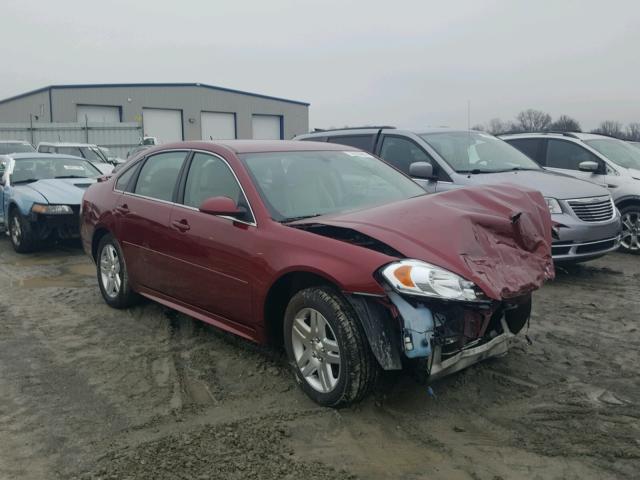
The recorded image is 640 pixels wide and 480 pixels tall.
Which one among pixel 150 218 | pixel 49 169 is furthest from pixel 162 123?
pixel 150 218

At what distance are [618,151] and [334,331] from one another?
7.87 meters

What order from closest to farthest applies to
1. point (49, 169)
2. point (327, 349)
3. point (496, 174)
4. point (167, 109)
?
point (327, 349) < point (496, 174) < point (49, 169) < point (167, 109)

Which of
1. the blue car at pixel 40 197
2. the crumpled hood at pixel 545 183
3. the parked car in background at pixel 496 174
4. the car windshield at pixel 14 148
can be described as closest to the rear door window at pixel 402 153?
the parked car in background at pixel 496 174

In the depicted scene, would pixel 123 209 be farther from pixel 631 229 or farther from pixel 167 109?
pixel 167 109

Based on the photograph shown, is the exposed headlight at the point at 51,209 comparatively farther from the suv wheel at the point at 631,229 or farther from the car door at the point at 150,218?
the suv wheel at the point at 631,229

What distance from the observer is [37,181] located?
9.64m

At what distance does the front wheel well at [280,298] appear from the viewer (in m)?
3.84

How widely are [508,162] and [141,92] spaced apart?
37113 mm

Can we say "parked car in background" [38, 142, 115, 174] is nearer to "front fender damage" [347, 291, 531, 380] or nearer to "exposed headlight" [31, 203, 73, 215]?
"exposed headlight" [31, 203, 73, 215]

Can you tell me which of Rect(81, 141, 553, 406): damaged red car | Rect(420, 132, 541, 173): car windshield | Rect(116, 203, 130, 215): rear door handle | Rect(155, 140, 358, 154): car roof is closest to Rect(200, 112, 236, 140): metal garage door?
Rect(420, 132, 541, 173): car windshield

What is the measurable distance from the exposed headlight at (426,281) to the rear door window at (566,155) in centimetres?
694

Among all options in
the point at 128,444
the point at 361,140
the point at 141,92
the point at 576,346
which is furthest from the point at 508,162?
the point at 141,92

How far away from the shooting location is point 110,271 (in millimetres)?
5926

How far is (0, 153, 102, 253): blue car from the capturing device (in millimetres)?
8820
